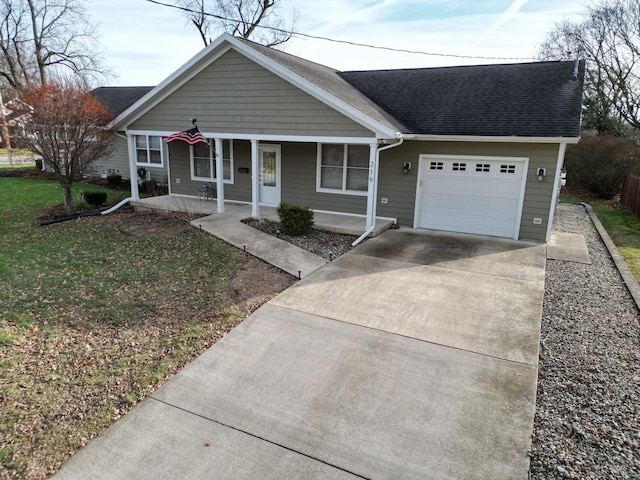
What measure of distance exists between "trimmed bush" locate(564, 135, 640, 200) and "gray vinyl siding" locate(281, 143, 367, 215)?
12992 mm

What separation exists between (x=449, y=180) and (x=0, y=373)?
9.71m

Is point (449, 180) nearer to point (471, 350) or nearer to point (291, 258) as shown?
point (291, 258)

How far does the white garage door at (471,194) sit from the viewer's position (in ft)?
32.9

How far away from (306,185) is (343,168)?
127 centimetres

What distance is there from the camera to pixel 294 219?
9.65m

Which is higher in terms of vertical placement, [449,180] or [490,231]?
[449,180]

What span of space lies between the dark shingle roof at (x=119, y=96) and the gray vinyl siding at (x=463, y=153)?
1490cm

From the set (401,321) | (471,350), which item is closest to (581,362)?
(471,350)

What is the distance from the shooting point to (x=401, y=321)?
18.4 ft

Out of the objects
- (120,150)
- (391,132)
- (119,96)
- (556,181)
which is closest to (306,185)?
(391,132)

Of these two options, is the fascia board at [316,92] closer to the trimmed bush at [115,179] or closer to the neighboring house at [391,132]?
the neighboring house at [391,132]

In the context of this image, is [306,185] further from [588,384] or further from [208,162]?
[588,384]

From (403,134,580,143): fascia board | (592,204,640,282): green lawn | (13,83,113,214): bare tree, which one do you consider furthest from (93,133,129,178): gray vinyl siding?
(592,204,640,282): green lawn

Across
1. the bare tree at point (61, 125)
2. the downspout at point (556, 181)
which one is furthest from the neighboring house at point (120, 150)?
the downspout at point (556, 181)
